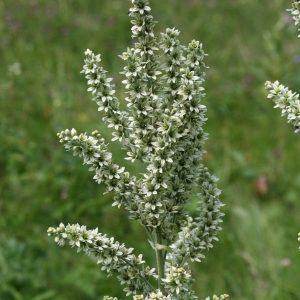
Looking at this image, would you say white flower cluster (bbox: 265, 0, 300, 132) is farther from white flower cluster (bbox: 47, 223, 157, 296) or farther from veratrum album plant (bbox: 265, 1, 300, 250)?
white flower cluster (bbox: 47, 223, 157, 296)

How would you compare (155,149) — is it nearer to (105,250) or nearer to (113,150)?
(105,250)

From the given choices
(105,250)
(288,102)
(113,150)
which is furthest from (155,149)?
(113,150)

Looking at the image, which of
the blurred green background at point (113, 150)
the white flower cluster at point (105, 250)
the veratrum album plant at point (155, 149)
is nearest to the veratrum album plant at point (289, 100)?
the veratrum album plant at point (155, 149)

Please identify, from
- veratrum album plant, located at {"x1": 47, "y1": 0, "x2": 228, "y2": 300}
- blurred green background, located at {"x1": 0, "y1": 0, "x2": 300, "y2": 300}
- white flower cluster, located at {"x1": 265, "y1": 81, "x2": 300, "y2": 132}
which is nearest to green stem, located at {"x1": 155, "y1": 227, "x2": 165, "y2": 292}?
veratrum album plant, located at {"x1": 47, "y1": 0, "x2": 228, "y2": 300}

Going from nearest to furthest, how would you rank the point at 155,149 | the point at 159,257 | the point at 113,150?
1. the point at 155,149
2. the point at 159,257
3. the point at 113,150

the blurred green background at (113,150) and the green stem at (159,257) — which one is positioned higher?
the blurred green background at (113,150)

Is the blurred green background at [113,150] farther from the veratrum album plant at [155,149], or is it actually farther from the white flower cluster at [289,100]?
the white flower cluster at [289,100]

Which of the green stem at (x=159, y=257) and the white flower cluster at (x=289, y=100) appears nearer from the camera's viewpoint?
the white flower cluster at (x=289, y=100)
